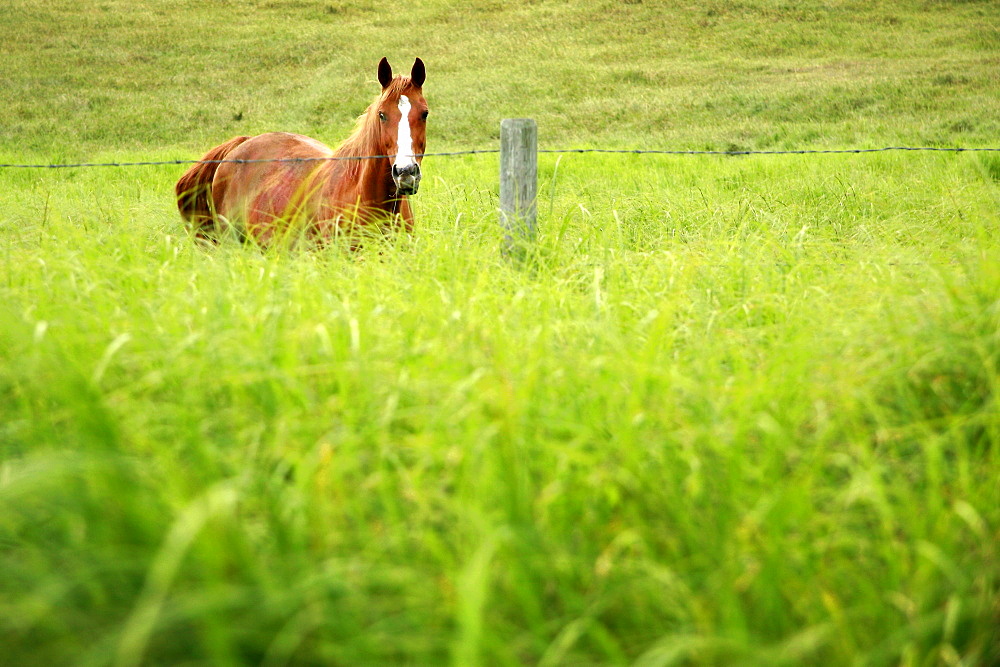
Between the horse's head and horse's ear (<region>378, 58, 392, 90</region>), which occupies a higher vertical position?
horse's ear (<region>378, 58, 392, 90</region>)

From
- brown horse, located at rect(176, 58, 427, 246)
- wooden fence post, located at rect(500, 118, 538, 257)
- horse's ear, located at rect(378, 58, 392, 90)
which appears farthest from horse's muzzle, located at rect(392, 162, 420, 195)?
horse's ear, located at rect(378, 58, 392, 90)

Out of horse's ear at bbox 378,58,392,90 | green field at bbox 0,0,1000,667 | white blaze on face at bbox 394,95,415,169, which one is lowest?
green field at bbox 0,0,1000,667

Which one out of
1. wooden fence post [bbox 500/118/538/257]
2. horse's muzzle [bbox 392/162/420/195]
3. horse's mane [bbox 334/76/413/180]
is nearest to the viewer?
wooden fence post [bbox 500/118/538/257]

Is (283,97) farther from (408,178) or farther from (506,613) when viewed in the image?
(506,613)

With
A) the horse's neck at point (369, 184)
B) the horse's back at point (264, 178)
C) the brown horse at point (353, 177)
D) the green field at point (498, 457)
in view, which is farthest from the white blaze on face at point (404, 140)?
the horse's back at point (264, 178)

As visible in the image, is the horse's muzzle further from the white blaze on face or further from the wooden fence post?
the wooden fence post

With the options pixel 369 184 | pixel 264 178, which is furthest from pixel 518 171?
pixel 264 178

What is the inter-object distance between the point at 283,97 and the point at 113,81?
13.3ft

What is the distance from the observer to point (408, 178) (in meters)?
4.32

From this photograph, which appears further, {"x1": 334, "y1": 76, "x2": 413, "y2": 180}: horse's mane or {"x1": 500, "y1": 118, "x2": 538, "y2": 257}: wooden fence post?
{"x1": 334, "y1": 76, "x2": 413, "y2": 180}: horse's mane

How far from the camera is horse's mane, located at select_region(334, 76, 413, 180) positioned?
454cm

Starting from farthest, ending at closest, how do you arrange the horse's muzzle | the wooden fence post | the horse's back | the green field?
1. the horse's back
2. the horse's muzzle
3. the wooden fence post
4. the green field

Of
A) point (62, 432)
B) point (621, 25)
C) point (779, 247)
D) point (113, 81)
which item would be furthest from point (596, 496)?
point (621, 25)

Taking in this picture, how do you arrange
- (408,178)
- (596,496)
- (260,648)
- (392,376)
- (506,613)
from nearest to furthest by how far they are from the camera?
(260,648) < (506,613) < (596,496) < (392,376) < (408,178)
